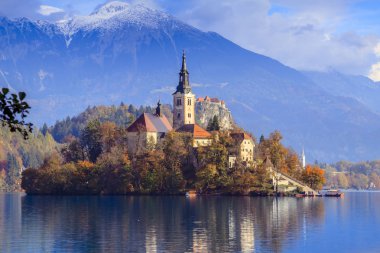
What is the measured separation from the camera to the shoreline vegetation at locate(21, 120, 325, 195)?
509 ft

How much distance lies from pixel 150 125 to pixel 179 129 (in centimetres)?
678

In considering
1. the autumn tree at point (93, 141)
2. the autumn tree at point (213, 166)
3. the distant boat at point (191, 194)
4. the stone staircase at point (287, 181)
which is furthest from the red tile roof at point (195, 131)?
the autumn tree at point (93, 141)

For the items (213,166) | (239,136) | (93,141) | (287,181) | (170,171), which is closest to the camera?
(213,166)

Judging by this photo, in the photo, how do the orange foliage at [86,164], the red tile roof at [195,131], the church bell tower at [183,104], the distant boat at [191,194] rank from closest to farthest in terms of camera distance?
the distant boat at [191,194] < the orange foliage at [86,164] < the red tile roof at [195,131] < the church bell tower at [183,104]

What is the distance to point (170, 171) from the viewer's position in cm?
15962

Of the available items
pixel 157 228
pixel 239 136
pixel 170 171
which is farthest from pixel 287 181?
pixel 157 228

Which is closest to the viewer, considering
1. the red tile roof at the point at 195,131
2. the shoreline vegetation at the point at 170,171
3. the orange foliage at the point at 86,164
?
the shoreline vegetation at the point at 170,171

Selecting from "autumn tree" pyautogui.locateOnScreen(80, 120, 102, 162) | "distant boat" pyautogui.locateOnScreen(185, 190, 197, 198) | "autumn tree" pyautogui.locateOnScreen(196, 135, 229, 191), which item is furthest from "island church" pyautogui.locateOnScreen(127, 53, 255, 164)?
"distant boat" pyautogui.locateOnScreen(185, 190, 197, 198)

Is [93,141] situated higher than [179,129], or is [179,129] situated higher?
[179,129]

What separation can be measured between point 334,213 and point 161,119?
3310 inches

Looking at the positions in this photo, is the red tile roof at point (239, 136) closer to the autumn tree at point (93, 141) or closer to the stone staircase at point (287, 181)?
the stone staircase at point (287, 181)

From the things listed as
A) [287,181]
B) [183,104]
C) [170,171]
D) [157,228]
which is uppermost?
[183,104]

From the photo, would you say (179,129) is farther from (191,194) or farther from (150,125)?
(191,194)

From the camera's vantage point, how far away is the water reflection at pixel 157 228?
63.3 m
